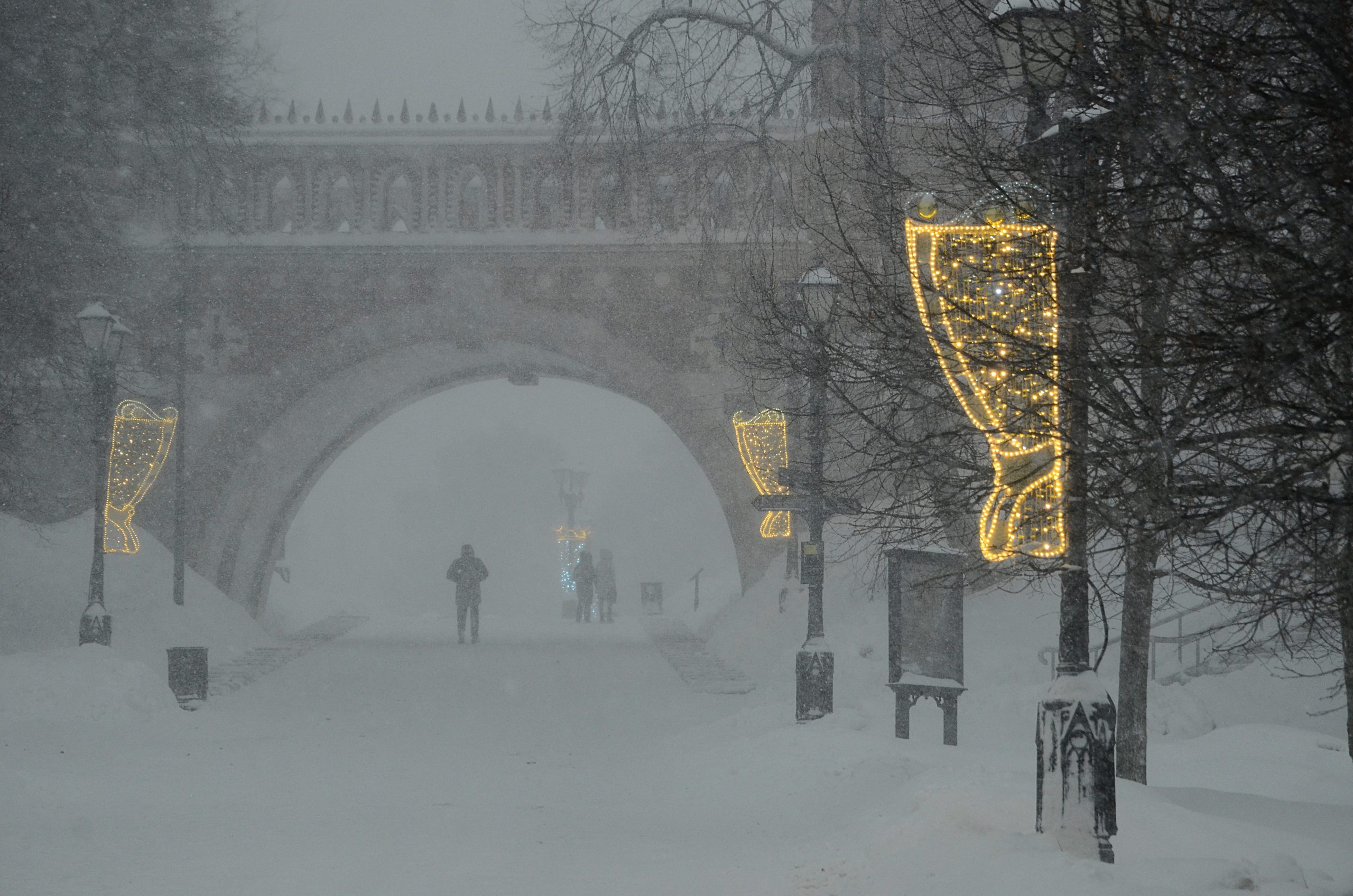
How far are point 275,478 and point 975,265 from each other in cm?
2134

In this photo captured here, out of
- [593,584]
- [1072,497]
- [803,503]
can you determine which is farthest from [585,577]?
[1072,497]

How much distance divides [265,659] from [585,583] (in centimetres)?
1210

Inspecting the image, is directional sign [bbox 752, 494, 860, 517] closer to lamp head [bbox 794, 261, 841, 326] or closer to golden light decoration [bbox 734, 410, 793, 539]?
lamp head [bbox 794, 261, 841, 326]

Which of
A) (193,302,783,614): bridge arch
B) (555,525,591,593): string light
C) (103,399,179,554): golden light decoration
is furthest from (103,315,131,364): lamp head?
(555,525,591,593): string light

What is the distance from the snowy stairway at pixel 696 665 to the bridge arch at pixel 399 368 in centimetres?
183

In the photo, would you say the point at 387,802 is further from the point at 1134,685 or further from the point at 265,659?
the point at 265,659

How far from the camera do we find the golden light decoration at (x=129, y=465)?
731 inches

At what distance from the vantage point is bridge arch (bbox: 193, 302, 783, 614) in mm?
22625

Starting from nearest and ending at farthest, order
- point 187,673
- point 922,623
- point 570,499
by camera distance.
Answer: point 922,623 < point 187,673 < point 570,499

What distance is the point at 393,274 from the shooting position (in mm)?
22531

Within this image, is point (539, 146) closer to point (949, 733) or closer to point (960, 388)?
point (949, 733)

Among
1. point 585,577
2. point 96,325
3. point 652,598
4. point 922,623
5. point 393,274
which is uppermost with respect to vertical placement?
point 393,274

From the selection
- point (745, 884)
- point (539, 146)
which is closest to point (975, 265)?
point (745, 884)

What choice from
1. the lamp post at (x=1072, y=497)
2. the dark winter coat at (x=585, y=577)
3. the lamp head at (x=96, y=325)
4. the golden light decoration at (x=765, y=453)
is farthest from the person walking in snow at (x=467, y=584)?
the lamp post at (x=1072, y=497)
